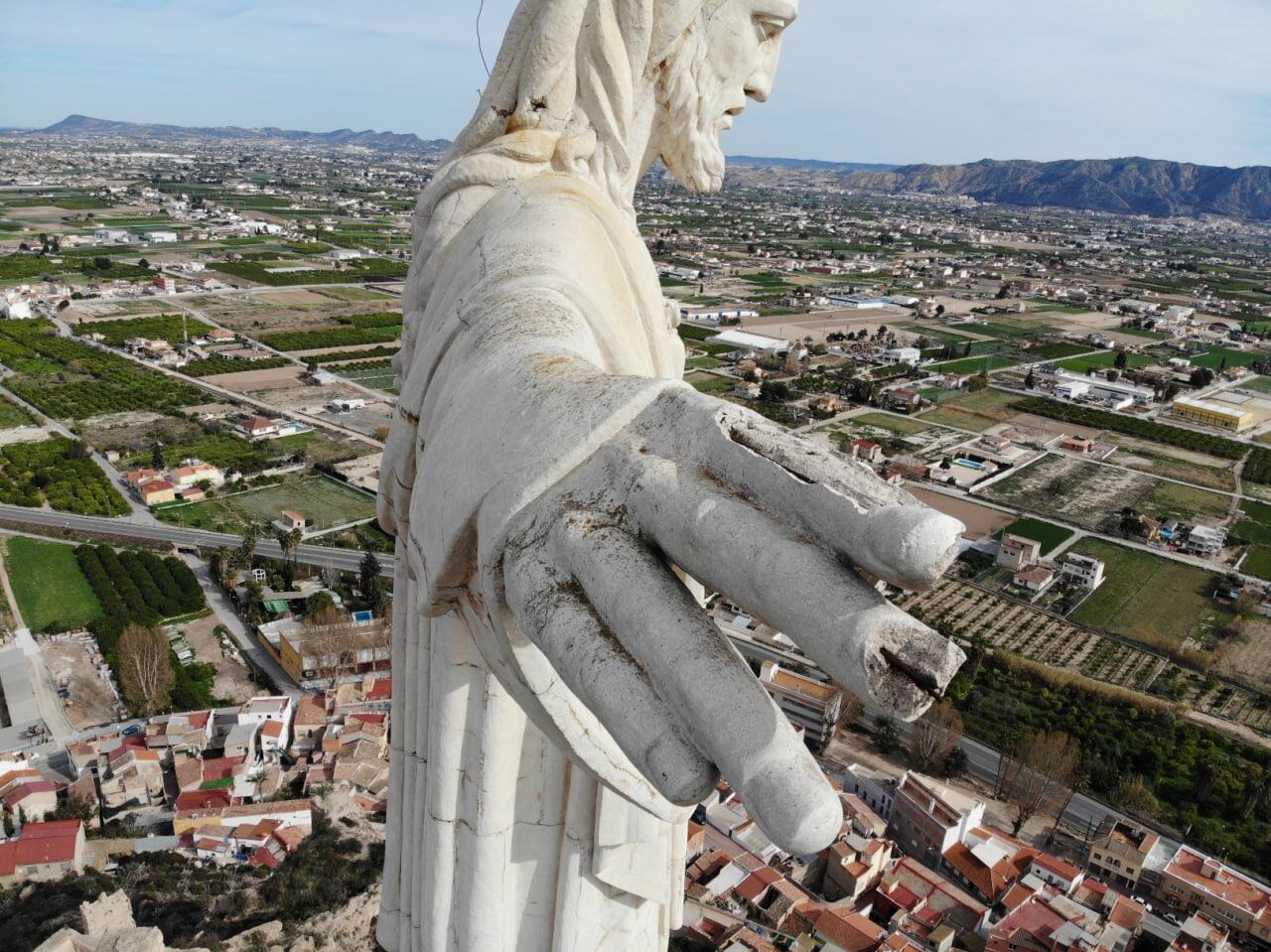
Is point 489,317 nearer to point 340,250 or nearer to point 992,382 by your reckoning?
point 992,382

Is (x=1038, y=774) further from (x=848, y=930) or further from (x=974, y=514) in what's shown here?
(x=974, y=514)

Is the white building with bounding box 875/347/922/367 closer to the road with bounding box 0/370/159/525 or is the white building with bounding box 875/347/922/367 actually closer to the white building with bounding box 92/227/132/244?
the road with bounding box 0/370/159/525

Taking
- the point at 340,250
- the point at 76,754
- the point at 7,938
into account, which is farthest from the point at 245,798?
the point at 340,250

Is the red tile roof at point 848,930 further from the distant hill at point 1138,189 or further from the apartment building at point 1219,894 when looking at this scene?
the distant hill at point 1138,189

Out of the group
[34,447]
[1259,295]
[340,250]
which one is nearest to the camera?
[34,447]

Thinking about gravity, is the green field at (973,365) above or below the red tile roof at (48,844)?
above

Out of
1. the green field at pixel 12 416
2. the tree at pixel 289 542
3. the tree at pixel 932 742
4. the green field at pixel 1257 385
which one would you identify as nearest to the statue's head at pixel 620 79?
the tree at pixel 932 742
